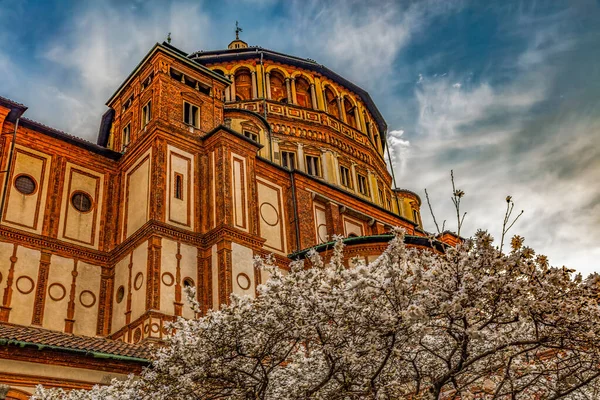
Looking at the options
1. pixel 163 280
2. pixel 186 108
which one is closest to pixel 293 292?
pixel 163 280

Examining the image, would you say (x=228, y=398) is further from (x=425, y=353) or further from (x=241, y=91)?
(x=241, y=91)

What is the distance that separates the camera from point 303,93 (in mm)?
34906

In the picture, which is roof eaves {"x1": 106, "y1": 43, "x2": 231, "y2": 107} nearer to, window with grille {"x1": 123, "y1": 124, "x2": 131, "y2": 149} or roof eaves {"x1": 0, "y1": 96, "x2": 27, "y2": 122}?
window with grille {"x1": 123, "y1": 124, "x2": 131, "y2": 149}

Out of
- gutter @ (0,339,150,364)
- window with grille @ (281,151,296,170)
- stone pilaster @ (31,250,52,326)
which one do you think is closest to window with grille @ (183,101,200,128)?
stone pilaster @ (31,250,52,326)

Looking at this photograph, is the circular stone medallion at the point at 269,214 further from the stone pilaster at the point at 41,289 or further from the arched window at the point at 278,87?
the arched window at the point at 278,87

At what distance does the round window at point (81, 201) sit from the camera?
20.3 m

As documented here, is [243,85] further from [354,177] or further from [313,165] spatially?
[354,177]

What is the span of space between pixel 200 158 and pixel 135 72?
5538mm

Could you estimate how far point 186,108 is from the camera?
22750 millimetres

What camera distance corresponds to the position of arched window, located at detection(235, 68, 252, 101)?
110 ft

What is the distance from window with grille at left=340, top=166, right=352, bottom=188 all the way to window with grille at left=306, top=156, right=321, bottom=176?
1668mm

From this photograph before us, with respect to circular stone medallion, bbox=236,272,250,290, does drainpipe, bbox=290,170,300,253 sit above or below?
above

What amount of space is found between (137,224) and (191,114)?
558cm

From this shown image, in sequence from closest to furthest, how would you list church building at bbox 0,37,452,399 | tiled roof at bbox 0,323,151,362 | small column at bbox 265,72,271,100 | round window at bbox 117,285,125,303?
tiled roof at bbox 0,323,151,362
church building at bbox 0,37,452,399
round window at bbox 117,285,125,303
small column at bbox 265,72,271,100
